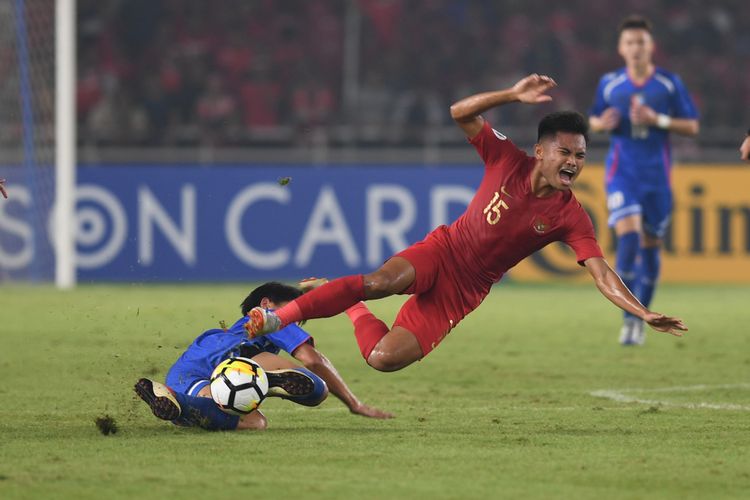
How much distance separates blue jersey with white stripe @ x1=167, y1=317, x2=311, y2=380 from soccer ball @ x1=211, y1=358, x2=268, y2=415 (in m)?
0.35

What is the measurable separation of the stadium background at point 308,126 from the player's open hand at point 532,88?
10.3 metres

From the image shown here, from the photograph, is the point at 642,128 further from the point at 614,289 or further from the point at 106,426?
the point at 106,426

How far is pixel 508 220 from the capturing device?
645cm

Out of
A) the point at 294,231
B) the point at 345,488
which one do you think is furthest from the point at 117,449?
the point at 294,231

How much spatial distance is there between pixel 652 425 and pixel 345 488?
2.16m

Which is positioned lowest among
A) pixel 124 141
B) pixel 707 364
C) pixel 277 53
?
pixel 707 364

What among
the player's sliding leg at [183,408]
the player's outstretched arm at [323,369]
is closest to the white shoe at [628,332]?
the player's outstretched arm at [323,369]

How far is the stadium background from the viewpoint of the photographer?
16141 mm

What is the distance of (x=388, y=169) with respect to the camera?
1653 cm

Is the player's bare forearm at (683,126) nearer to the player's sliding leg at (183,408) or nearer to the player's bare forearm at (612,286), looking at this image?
the player's bare forearm at (612,286)

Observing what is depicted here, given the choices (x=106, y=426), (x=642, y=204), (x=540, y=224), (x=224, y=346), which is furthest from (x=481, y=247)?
(x=642, y=204)

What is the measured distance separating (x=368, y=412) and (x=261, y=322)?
956 mm

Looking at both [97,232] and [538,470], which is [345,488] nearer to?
[538,470]

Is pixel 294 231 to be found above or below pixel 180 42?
below
